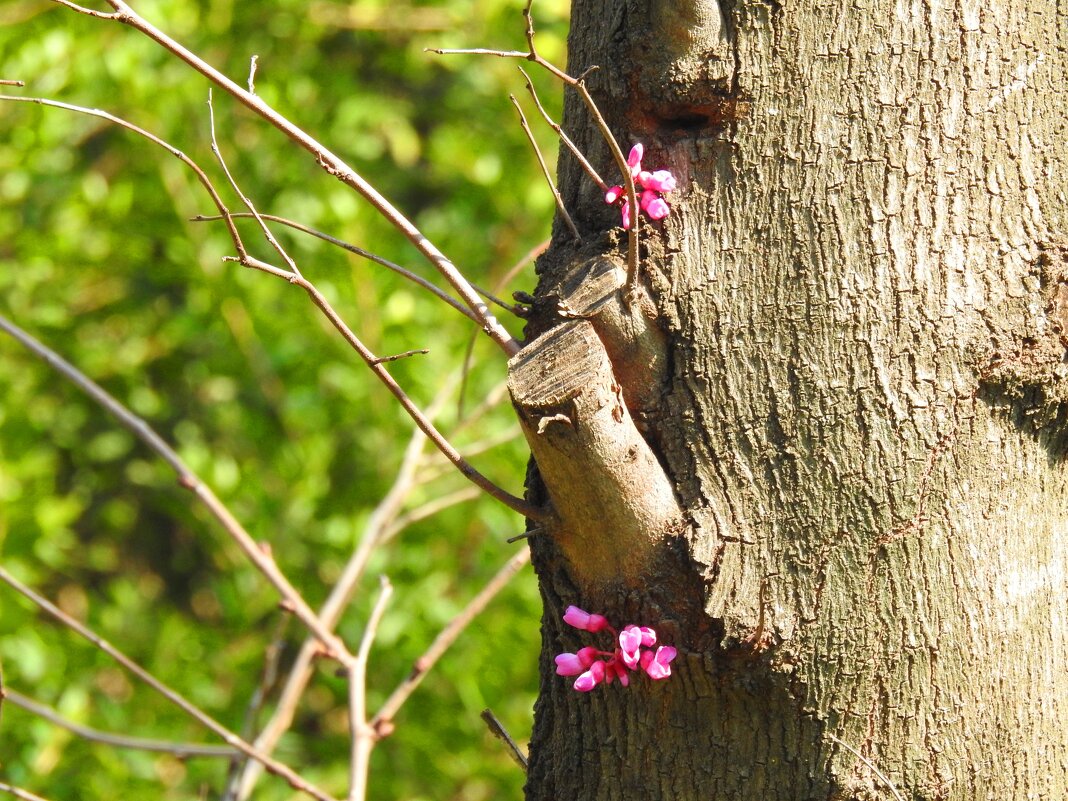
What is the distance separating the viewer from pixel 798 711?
0.93 meters

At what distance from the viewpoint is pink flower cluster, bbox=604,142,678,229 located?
99 cm

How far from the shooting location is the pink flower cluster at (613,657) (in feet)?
3.07

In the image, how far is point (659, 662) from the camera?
0.93 m

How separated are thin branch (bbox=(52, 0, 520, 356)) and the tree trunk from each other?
0.27ft

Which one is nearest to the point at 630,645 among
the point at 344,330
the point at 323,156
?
the point at 344,330

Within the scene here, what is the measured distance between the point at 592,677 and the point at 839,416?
0.32 m

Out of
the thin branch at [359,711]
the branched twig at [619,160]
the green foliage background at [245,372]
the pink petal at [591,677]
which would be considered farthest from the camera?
the green foliage background at [245,372]

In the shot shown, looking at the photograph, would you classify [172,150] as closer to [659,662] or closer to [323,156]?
[323,156]

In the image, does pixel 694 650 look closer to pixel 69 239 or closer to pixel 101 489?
pixel 69 239

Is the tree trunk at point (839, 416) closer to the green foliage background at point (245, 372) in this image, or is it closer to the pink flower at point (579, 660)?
the pink flower at point (579, 660)

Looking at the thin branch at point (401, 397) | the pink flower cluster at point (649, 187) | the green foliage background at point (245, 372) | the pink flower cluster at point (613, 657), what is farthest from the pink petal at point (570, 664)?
the green foliage background at point (245, 372)

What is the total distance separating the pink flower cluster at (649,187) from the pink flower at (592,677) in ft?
1.32

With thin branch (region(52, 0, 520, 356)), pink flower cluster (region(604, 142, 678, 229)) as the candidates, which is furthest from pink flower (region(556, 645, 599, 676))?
pink flower cluster (region(604, 142, 678, 229))

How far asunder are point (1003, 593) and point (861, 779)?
0.21 m
